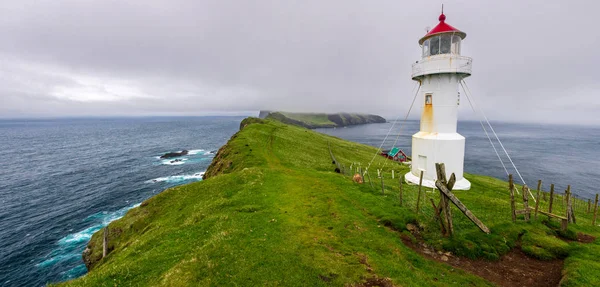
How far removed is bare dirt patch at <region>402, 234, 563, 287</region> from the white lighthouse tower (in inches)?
563

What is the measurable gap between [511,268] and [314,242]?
1087 centimetres

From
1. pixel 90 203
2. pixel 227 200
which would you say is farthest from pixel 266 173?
pixel 90 203

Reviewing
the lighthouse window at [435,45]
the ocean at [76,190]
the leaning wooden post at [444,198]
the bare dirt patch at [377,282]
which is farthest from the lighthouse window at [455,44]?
the ocean at [76,190]

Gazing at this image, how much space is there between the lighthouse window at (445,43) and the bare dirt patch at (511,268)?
2028 cm

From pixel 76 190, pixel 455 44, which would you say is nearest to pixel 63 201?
pixel 76 190

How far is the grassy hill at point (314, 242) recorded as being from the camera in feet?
41.9

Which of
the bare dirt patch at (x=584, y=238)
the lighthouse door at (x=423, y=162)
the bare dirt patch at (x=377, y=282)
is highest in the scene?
the lighthouse door at (x=423, y=162)

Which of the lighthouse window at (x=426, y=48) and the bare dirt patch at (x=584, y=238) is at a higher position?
the lighthouse window at (x=426, y=48)

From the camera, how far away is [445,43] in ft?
89.1

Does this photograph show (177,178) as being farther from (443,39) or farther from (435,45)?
(443,39)

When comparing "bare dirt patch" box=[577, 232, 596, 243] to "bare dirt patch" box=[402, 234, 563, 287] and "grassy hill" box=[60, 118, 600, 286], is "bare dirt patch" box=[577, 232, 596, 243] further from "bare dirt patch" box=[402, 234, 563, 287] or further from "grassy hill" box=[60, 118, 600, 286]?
"bare dirt patch" box=[402, 234, 563, 287]

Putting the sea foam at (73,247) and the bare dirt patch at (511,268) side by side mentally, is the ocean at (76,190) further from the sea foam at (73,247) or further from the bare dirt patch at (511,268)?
the bare dirt patch at (511,268)

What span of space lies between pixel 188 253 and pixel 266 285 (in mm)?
6214

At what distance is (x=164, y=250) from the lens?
54.0 ft
